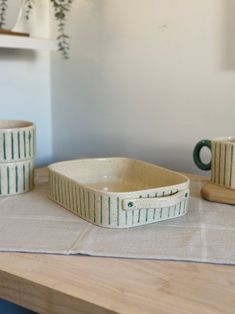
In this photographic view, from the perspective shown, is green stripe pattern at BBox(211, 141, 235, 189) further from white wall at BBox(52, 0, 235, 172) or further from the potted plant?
the potted plant

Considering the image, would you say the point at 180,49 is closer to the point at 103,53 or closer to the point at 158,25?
the point at 158,25

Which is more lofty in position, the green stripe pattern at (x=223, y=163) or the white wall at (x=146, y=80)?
the white wall at (x=146, y=80)

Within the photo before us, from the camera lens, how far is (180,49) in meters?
1.05

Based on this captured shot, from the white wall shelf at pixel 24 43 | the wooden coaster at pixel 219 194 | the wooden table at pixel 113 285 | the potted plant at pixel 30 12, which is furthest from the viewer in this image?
the potted plant at pixel 30 12

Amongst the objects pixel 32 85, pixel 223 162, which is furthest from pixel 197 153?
pixel 32 85

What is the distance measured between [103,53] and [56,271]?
747mm

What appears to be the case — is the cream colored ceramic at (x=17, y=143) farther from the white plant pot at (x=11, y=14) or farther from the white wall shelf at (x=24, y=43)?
the white plant pot at (x=11, y=14)

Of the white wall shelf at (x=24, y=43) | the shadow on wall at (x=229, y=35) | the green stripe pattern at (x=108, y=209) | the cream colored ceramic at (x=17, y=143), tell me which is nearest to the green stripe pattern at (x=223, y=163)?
the green stripe pattern at (x=108, y=209)

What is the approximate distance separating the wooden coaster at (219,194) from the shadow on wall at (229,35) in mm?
319

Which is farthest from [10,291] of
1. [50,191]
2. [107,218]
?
[50,191]

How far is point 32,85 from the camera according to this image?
122 centimetres

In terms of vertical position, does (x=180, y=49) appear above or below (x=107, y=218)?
above

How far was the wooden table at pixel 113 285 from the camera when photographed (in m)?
0.48

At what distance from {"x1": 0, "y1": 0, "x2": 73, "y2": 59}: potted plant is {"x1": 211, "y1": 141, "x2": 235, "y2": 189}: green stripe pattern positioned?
0.56m
